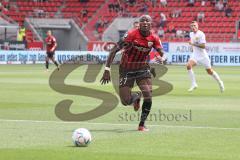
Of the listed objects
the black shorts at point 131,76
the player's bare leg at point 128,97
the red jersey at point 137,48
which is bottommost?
the player's bare leg at point 128,97

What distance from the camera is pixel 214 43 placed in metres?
60.3

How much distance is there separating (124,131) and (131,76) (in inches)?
54.2

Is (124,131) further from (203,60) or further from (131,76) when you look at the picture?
(203,60)

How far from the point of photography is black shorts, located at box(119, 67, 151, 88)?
631 inches

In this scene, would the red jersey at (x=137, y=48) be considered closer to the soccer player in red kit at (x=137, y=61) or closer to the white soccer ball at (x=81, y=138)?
the soccer player in red kit at (x=137, y=61)

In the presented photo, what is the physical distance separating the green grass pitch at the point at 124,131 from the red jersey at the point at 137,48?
4.55 ft

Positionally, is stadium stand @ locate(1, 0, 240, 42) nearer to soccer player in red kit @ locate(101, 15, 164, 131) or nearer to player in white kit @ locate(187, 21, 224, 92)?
player in white kit @ locate(187, 21, 224, 92)

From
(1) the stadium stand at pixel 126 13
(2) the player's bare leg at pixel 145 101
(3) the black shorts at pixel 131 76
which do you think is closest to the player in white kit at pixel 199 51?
(3) the black shorts at pixel 131 76

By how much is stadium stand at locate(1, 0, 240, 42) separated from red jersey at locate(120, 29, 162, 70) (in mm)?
47493

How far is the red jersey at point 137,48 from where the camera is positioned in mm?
15734

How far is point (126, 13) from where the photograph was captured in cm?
6894

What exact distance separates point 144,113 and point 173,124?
1599mm

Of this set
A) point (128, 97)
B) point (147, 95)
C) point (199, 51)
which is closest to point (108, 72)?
point (128, 97)

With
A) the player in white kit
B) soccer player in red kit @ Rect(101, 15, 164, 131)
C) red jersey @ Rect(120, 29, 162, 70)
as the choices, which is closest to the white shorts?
the player in white kit
